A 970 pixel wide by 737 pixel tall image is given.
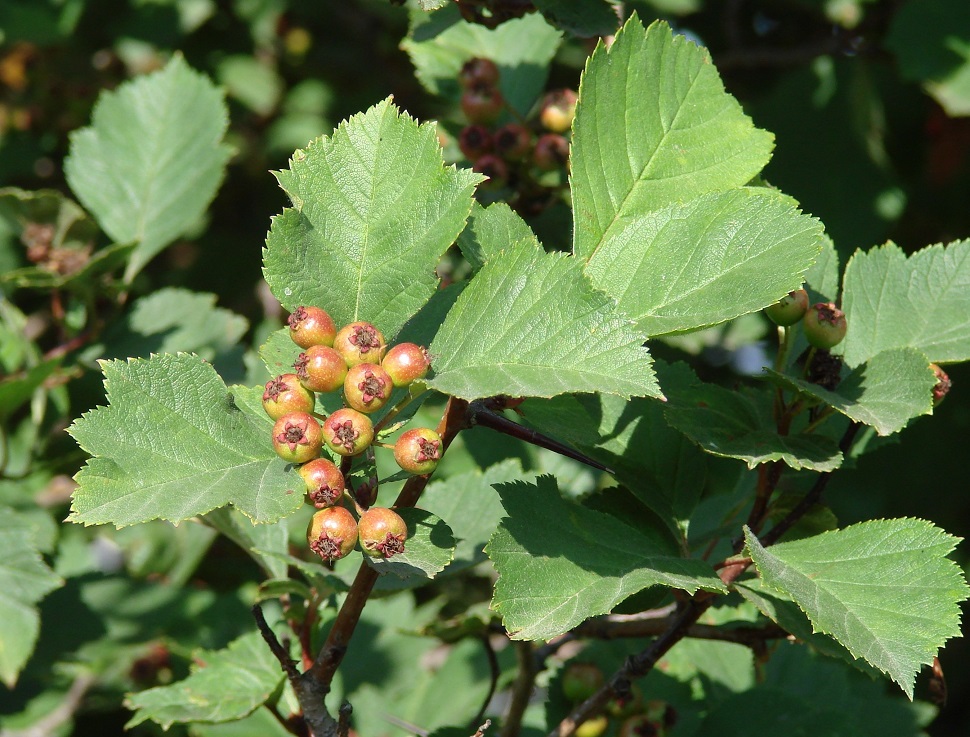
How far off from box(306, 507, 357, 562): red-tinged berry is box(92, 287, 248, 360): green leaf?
3.98 feet

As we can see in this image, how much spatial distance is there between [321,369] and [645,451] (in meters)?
0.55

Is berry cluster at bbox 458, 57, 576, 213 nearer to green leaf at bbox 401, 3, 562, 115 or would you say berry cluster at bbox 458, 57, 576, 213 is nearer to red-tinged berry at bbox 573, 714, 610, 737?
green leaf at bbox 401, 3, 562, 115

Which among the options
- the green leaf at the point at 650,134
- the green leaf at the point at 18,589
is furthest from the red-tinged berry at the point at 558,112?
the green leaf at the point at 18,589

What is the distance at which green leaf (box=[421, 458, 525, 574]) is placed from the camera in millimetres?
1646

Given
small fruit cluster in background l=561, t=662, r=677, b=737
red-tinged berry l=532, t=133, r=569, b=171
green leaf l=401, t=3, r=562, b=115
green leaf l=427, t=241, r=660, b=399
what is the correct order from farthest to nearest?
green leaf l=401, t=3, r=562, b=115 → red-tinged berry l=532, t=133, r=569, b=171 → small fruit cluster in background l=561, t=662, r=677, b=737 → green leaf l=427, t=241, r=660, b=399

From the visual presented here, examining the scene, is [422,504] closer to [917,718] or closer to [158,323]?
[158,323]

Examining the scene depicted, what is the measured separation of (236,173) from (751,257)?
341cm

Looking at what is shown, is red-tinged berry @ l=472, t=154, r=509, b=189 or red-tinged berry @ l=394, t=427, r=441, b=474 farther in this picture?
red-tinged berry @ l=472, t=154, r=509, b=189

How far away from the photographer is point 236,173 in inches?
165

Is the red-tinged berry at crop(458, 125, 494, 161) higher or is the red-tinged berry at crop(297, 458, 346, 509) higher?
the red-tinged berry at crop(297, 458, 346, 509)

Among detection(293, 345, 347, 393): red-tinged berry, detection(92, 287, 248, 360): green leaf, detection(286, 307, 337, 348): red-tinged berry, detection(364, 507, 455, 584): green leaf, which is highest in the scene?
detection(286, 307, 337, 348): red-tinged berry

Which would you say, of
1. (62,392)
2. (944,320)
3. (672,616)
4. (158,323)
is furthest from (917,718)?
(62,392)

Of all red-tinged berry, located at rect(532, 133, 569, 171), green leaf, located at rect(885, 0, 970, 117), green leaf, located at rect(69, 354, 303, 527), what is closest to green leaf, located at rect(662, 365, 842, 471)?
green leaf, located at rect(69, 354, 303, 527)

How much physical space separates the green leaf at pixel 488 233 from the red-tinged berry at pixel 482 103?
37.6 inches
